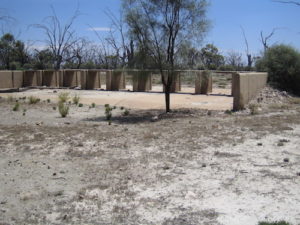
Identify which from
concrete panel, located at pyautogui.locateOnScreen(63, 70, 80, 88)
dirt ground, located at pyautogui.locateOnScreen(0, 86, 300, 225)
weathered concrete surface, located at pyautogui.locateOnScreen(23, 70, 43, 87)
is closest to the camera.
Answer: dirt ground, located at pyautogui.locateOnScreen(0, 86, 300, 225)

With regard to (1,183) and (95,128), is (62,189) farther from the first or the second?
(95,128)

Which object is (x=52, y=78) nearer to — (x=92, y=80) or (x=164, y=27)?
(x=92, y=80)

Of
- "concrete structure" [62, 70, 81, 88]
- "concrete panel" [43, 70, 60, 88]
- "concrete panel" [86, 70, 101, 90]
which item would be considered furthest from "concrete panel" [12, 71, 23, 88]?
"concrete panel" [86, 70, 101, 90]

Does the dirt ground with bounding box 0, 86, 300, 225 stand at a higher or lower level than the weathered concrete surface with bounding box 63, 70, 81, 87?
lower

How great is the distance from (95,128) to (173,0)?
621 centimetres

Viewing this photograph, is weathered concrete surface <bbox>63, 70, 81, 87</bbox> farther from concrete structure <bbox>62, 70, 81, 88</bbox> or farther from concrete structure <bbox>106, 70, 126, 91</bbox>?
concrete structure <bbox>106, 70, 126, 91</bbox>

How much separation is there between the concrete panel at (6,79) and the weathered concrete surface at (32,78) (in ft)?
4.36

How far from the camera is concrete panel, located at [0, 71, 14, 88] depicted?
3002 centimetres

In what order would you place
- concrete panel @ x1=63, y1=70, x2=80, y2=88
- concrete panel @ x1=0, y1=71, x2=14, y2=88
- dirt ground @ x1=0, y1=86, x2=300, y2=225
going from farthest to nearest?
concrete panel @ x1=63, y1=70, x2=80, y2=88 → concrete panel @ x1=0, y1=71, x2=14, y2=88 → dirt ground @ x1=0, y1=86, x2=300, y2=225

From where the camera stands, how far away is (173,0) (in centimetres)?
1561

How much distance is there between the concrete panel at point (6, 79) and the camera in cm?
3002

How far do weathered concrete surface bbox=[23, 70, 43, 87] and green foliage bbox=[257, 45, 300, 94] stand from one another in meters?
16.9

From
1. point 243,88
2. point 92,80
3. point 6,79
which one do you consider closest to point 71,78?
point 92,80

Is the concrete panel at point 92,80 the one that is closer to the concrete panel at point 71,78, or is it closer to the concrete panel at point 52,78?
the concrete panel at point 71,78
